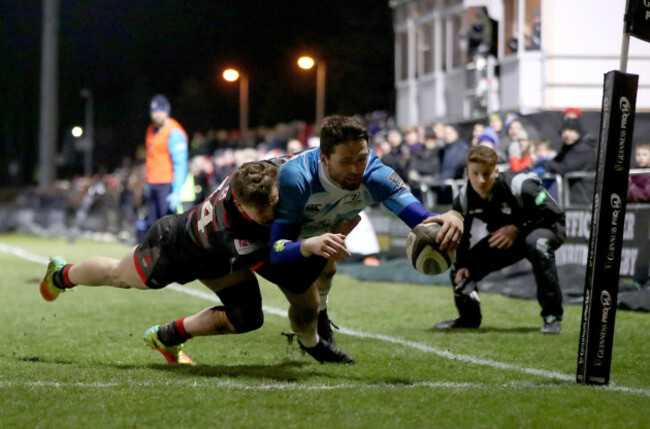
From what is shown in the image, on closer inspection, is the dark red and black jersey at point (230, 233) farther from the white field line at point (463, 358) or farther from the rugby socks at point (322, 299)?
the white field line at point (463, 358)

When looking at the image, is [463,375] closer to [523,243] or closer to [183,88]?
[523,243]

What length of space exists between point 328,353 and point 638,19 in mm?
2872

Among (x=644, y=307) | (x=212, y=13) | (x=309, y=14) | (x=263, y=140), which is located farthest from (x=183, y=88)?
(x=644, y=307)

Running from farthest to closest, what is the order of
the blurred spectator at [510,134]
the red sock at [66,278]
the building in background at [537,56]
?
the building in background at [537,56] < the blurred spectator at [510,134] < the red sock at [66,278]

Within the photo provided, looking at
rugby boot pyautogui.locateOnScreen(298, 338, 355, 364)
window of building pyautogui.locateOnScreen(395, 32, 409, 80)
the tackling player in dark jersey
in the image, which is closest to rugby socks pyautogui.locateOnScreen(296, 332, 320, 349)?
rugby boot pyautogui.locateOnScreen(298, 338, 355, 364)

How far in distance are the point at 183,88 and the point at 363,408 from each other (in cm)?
5827

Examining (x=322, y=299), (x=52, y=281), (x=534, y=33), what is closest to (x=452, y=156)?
(x=534, y=33)

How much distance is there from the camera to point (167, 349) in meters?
7.01

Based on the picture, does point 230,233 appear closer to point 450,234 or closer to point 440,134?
point 450,234

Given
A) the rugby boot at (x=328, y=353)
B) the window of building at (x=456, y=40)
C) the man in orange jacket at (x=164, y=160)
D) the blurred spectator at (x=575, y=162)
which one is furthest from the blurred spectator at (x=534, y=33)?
the rugby boot at (x=328, y=353)

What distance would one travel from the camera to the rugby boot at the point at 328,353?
7.06 metres

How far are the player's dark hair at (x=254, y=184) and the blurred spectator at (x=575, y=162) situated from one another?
7763 millimetres

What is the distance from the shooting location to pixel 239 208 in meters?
6.29

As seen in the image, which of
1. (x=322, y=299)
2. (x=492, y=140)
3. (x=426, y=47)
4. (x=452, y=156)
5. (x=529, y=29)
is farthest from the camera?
(x=426, y=47)
